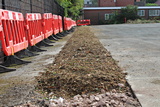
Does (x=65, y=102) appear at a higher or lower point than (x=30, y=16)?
lower

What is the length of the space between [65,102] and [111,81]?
973 mm

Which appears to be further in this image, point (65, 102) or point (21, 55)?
point (21, 55)

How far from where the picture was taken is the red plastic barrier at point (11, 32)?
5.14 meters

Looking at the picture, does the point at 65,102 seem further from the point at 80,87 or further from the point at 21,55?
the point at 21,55

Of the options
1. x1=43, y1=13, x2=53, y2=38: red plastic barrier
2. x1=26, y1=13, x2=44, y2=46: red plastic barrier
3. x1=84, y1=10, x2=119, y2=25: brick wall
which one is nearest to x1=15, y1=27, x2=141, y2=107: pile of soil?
x1=26, y1=13, x2=44, y2=46: red plastic barrier

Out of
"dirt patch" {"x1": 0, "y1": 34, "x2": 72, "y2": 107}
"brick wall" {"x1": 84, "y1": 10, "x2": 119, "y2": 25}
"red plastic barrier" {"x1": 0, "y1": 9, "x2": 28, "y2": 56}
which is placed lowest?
"dirt patch" {"x1": 0, "y1": 34, "x2": 72, "y2": 107}

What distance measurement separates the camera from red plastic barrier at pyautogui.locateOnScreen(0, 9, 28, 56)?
5.14m

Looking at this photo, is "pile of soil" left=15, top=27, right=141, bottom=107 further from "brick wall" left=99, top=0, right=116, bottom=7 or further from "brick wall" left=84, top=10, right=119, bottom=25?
"brick wall" left=99, top=0, right=116, bottom=7

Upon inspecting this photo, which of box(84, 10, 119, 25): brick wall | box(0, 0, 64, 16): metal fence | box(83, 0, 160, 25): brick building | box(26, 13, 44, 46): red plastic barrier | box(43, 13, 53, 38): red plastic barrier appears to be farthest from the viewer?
box(84, 10, 119, 25): brick wall

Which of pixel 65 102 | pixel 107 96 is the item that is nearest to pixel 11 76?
pixel 65 102

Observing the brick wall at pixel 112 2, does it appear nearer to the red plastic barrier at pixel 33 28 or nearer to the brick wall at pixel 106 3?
the brick wall at pixel 106 3

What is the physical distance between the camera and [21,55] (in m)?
6.55

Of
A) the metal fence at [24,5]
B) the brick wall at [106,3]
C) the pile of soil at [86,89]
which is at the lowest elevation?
the pile of soil at [86,89]

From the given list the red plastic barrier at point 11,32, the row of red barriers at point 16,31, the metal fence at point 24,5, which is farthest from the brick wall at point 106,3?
the red plastic barrier at point 11,32
